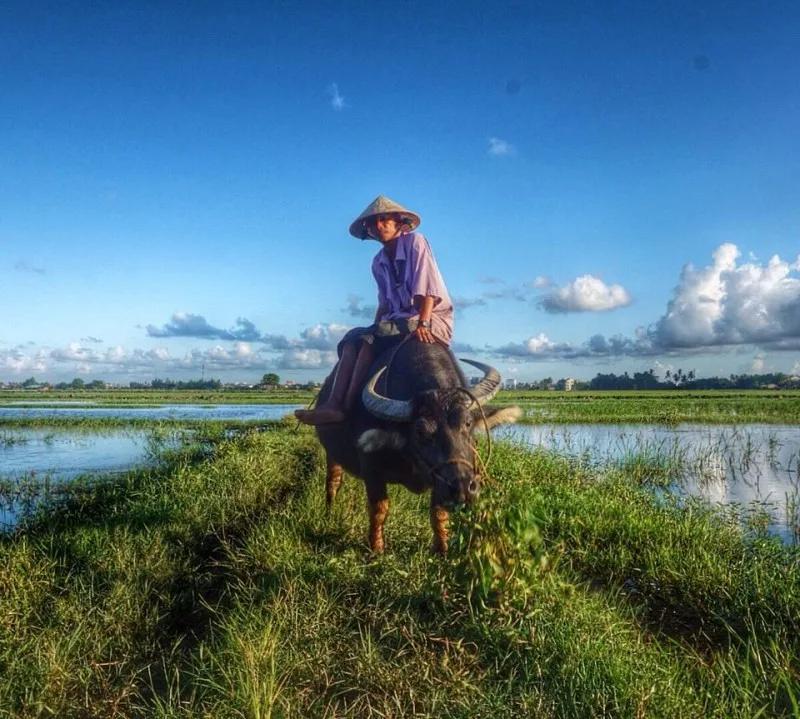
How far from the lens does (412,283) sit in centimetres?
412

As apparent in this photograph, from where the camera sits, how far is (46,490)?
24.7 feet

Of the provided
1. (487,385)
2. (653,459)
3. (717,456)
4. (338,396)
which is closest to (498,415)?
(487,385)

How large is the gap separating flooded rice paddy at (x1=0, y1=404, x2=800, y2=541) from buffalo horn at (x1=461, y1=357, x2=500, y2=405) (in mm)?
3362

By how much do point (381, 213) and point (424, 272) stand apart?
633 mm

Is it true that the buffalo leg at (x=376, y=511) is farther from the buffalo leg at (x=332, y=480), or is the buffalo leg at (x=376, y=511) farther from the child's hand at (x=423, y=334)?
the buffalo leg at (x=332, y=480)

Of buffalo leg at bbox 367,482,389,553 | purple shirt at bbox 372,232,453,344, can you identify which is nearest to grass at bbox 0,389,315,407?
purple shirt at bbox 372,232,453,344

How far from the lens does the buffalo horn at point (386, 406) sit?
11.6 feet

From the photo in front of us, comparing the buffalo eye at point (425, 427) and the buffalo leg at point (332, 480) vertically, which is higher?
the buffalo eye at point (425, 427)

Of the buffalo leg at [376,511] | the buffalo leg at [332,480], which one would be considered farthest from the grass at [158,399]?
the buffalo leg at [376,511]

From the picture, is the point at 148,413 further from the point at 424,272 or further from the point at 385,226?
the point at 424,272

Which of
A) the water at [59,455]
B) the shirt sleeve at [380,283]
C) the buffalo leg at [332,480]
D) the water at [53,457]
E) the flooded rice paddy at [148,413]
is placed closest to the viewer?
the shirt sleeve at [380,283]

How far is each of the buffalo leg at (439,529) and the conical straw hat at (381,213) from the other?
217 centimetres

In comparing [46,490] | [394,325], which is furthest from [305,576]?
[46,490]

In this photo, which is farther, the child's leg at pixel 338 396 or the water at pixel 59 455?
the water at pixel 59 455
